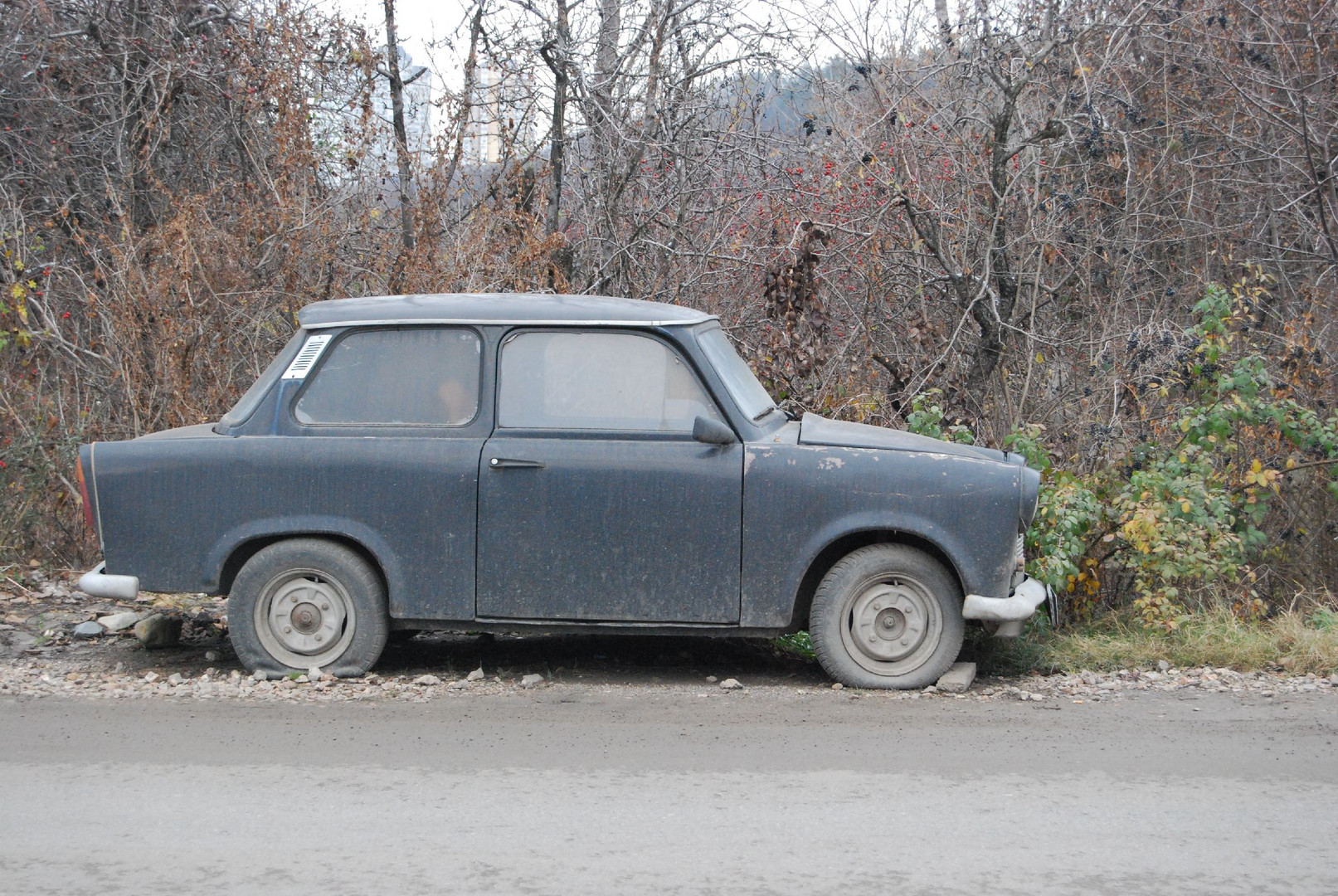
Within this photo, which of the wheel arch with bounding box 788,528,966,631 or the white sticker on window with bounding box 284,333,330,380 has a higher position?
the white sticker on window with bounding box 284,333,330,380

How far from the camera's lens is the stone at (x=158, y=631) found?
23.1 feet

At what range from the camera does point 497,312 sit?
6348mm

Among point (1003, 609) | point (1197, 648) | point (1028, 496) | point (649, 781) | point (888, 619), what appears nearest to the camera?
point (649, 781)

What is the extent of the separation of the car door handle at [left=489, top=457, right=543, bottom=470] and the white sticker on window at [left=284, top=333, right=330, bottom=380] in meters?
1.06

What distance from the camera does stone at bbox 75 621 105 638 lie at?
731 cm

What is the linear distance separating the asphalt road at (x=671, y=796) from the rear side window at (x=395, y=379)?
1411 millimetres

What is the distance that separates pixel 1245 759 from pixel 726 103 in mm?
8244

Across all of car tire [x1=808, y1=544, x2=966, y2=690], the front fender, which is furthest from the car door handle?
car tire [x1=808, y1=544, x2=966, y2=690]

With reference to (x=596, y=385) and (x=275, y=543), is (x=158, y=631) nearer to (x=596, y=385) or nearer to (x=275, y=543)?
(x=275, y=543)

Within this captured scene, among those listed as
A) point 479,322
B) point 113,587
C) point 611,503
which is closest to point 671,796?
point 611,503

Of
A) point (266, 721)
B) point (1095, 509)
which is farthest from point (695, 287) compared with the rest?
point (266, 721)

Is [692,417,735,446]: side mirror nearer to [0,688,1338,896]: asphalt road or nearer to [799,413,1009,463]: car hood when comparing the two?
[799,413,1009,463]: car hood

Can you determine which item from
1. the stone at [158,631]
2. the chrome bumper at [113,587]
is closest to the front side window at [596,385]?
the chrome bumper at [113,587]

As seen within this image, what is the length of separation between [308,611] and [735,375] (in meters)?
2.40
